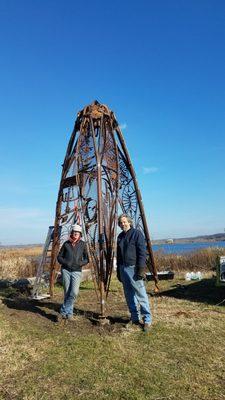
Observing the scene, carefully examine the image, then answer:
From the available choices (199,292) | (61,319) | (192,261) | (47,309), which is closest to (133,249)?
(61,319)

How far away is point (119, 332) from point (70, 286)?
150cm

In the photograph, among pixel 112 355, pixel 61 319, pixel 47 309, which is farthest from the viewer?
pixel 47 309

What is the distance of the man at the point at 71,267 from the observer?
26.3 feet

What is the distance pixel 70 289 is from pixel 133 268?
4.44 ft

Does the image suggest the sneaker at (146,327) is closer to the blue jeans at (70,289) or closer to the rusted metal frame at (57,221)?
the blue jeans at (70,289)

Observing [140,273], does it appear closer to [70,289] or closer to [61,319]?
[70,289]

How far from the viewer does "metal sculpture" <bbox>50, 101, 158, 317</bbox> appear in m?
8.72

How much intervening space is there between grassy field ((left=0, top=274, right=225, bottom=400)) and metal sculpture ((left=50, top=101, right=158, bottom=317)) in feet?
4.21

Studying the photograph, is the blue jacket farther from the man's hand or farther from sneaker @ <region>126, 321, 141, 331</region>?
sneaker @ <region>126, 321, 141, 331</region>

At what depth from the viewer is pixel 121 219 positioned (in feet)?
24.8

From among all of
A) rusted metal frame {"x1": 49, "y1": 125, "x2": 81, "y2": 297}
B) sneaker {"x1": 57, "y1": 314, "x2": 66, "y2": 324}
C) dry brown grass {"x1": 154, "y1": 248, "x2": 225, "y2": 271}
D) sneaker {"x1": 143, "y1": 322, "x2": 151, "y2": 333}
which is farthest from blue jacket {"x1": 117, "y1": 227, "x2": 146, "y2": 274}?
dry brown grass {"x1": 154, "y1": 248, "x2": 225, "y2": 271}

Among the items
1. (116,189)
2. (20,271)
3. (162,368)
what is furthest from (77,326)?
(20,271)

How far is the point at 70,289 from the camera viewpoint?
26.4ft

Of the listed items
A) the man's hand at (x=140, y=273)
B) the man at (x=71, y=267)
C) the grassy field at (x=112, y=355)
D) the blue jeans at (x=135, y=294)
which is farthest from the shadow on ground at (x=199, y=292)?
the man at (x=71, y=267)
